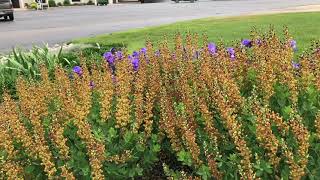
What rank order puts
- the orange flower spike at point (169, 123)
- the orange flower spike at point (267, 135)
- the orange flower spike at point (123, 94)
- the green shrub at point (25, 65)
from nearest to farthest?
1. the orange flower spike at point (267, 135)
2. the orange flower spike at point (169, 123)
3. the orange flower spike at point (123, 94)
4. the green shrub at point (25, 65)

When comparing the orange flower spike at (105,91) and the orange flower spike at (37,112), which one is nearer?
the orange flower spike at (37,112)

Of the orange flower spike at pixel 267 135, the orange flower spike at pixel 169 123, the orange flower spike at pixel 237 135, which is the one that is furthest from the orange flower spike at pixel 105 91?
the orange flower spike at pixel 267 135

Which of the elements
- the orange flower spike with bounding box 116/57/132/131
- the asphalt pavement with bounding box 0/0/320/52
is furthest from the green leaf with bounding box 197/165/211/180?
the asphalt pavement with bounding box 0/0/320/52

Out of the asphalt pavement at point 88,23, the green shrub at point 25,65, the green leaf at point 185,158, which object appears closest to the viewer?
the green leaf at point 185,158

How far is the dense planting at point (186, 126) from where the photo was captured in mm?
3180

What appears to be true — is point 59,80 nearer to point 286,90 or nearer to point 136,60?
point 136,60

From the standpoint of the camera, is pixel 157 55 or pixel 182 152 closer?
pixel 182 152

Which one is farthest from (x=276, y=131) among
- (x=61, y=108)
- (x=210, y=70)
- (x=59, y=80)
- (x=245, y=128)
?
(x=59, y=80)

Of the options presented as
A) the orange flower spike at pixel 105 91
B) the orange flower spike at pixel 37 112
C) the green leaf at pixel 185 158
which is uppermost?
the orange flower spike at pixel 105 91

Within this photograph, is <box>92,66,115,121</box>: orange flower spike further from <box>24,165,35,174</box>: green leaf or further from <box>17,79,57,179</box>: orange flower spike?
<box>24,165,35,174</box>: green leaf

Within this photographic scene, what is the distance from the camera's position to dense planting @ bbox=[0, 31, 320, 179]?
3.18 m

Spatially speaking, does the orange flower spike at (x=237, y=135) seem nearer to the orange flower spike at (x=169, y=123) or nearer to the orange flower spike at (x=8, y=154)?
the orange flower spike at (x=169, y=123)

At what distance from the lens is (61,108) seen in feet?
13.7

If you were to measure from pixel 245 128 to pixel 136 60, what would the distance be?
2.32 metres
